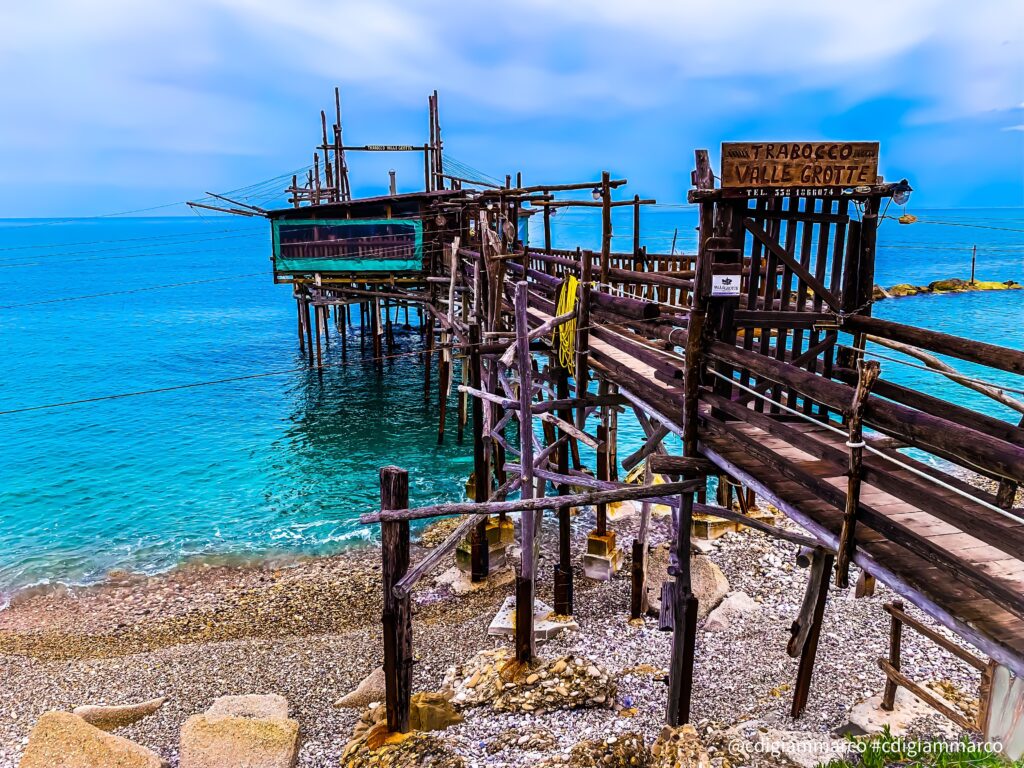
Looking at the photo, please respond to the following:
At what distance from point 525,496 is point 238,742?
4785 millimetres

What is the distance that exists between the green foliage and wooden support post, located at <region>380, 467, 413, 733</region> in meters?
4.83

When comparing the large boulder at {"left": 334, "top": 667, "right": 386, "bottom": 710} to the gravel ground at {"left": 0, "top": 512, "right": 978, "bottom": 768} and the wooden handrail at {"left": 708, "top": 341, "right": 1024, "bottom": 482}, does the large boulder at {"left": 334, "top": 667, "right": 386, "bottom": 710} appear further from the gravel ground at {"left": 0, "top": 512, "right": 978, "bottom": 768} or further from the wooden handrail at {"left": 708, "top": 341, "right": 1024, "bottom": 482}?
the wooden handrail at {"left": 708, "top": 341, "right": 1024, "bottom": 482}

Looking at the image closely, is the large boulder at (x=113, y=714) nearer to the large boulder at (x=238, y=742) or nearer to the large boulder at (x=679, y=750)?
the large boulder at (x=238, y=742)

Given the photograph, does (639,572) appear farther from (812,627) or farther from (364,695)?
(364,695)

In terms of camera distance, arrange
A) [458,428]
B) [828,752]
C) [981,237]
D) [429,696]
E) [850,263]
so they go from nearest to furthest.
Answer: [850,263] < [828,752] < [429,696] < [458,428] < [981,237]

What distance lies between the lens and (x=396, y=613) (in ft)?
27.7

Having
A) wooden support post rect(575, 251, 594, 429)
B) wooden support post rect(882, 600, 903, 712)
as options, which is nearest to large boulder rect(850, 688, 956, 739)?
wooden support post rect(882, 600, 903, 712)

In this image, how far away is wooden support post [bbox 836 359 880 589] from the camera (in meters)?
4.34

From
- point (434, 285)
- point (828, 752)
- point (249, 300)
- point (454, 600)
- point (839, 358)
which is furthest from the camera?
point (249, 300)

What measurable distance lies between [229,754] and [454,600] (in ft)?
17.2

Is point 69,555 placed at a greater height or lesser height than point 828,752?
lesser

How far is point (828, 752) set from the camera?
7.51m

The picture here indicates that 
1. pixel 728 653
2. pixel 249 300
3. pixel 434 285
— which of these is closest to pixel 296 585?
pixel 728 653

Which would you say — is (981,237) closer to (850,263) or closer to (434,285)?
(434,285)
